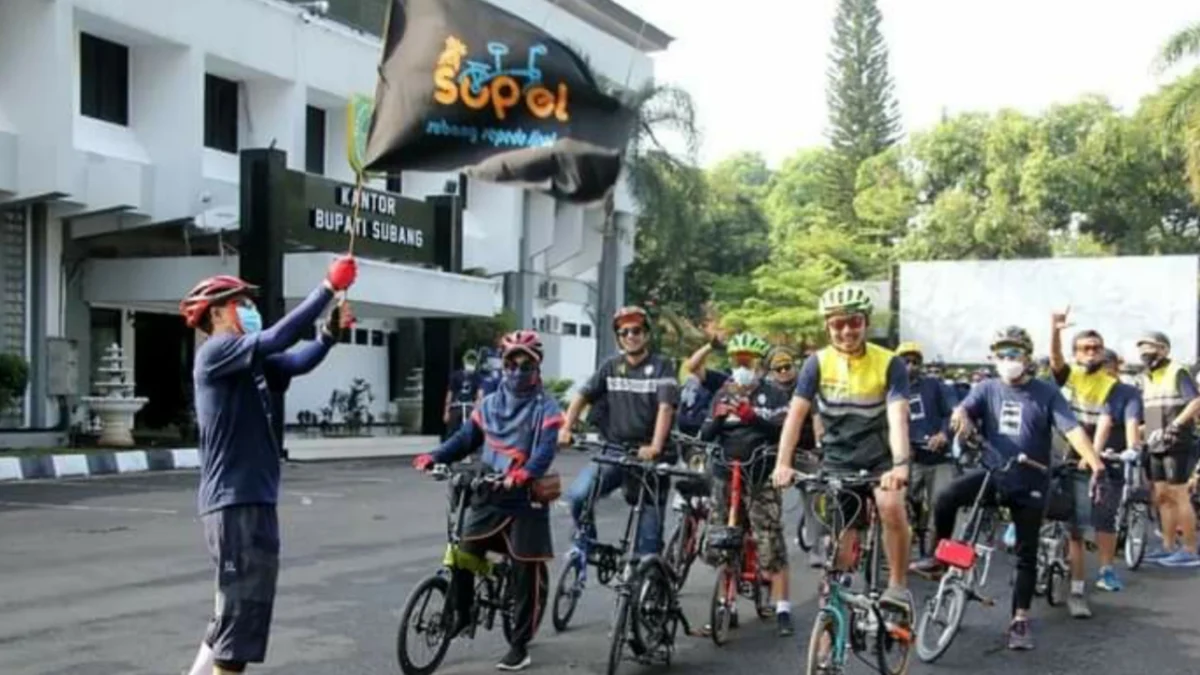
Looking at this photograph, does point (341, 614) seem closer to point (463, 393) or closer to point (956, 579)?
point (956, 579)

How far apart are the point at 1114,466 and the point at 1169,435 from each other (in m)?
1.17

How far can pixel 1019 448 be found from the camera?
8312 millimetres

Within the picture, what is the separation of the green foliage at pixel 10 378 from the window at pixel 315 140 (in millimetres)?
9995

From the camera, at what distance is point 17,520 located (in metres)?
14.1

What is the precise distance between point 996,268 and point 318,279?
65.5 ft

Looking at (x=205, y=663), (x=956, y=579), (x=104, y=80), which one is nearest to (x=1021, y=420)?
(x=956, y=579)

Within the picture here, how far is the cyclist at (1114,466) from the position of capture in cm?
1031

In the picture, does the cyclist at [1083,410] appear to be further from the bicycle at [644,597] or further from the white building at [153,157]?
the white building at [153,157]

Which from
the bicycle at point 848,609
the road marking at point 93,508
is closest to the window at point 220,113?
the road marking at point 93,508

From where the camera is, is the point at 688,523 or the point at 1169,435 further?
the point at 1169,435

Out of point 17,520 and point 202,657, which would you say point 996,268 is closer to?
point 17,520

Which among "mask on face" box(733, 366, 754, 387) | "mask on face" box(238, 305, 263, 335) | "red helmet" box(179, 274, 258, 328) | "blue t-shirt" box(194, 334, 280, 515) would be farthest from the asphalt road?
"red helmet" box(179, 274, 258, 328)

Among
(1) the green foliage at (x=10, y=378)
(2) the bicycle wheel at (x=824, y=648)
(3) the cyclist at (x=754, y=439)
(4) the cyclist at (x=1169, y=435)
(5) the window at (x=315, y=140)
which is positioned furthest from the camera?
(5) the window at (x=315, y=140)

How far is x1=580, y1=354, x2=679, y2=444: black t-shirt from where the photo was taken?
857 cm
